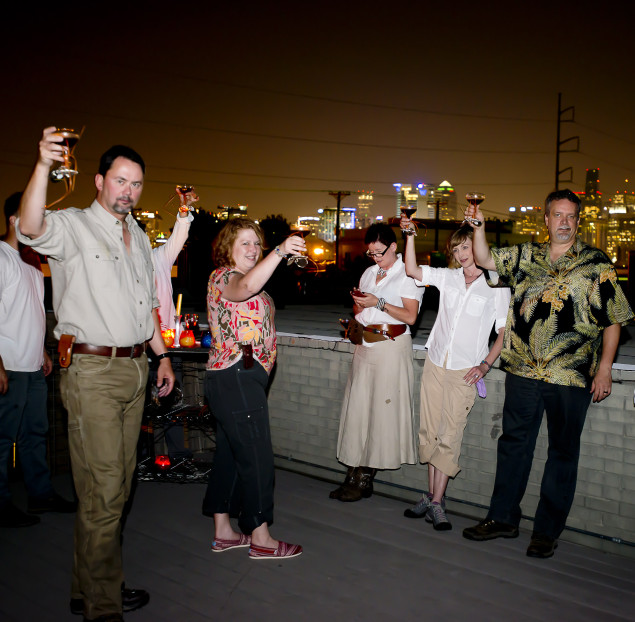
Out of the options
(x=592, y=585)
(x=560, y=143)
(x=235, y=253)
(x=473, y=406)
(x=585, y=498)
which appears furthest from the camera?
(x=560, y=143)

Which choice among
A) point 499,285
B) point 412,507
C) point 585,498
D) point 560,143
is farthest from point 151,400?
point 560,143

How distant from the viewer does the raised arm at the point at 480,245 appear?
352cm

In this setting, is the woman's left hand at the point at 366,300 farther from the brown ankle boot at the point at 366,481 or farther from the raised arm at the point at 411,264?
the brown ankle boot at the point at 366,481

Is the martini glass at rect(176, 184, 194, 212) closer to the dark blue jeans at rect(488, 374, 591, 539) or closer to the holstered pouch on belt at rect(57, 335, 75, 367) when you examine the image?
the holstered pouch on belt at rect(57, 335, 75, 367)

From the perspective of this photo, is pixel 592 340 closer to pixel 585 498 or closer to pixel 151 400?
pixel 585 498

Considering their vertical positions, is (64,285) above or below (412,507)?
above

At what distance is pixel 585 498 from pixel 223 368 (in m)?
2.37

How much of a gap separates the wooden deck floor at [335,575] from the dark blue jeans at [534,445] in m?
0.23

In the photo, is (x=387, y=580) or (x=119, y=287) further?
(x=387, y=580)

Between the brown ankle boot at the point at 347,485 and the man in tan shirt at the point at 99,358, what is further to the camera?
the brown ankle boot at the point at 347,485

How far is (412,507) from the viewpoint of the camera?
441 centimetres

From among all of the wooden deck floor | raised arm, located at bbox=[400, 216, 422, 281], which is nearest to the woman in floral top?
the wooden deck floor

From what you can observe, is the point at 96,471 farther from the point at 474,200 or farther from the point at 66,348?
the point at 474,200

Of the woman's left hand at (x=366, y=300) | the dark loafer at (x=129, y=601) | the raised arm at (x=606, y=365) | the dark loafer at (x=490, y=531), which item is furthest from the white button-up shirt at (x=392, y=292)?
the dark loafer at (x=129, y=601)
